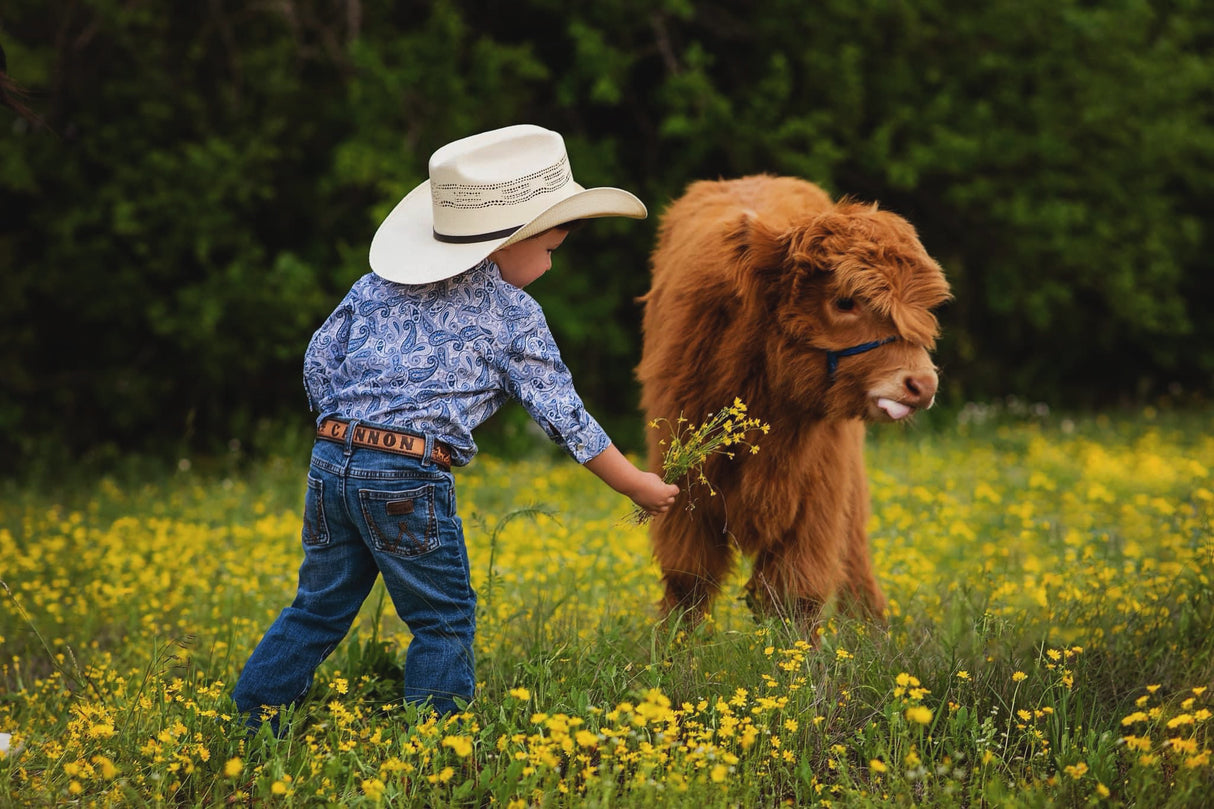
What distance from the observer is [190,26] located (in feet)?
34.5

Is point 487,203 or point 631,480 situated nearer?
point 631,480

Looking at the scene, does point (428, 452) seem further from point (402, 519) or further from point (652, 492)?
point (652, 492)

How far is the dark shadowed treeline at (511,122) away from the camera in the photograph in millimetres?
9969

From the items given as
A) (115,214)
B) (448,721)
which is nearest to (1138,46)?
(115,214)

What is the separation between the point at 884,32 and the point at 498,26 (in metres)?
3.76

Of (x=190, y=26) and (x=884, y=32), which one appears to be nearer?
(x=190, y=26)

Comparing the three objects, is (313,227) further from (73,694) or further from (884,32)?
(73,694)

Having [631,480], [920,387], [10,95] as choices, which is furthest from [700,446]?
[10,95]

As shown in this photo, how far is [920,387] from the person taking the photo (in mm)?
3641

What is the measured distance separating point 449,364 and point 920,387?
144 cm

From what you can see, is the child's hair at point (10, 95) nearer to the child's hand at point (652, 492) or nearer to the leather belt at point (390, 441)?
the leather belt at point (390, 441)

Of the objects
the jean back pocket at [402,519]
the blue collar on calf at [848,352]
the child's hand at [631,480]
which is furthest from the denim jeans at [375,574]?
the blue collar on calf at [848,352]

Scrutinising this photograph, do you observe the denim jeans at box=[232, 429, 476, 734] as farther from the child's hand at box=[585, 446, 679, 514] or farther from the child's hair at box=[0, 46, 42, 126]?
the child's hair at box=[0, 46, 42, 126]

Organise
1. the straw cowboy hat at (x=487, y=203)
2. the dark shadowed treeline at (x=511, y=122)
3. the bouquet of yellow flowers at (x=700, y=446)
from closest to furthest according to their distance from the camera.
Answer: the straw cowboy hat at (x=487, y=203) < the bouquet of yellow flowers at (x=700, y=446) < the dark shadowed treeline at (x=511, y=122)
